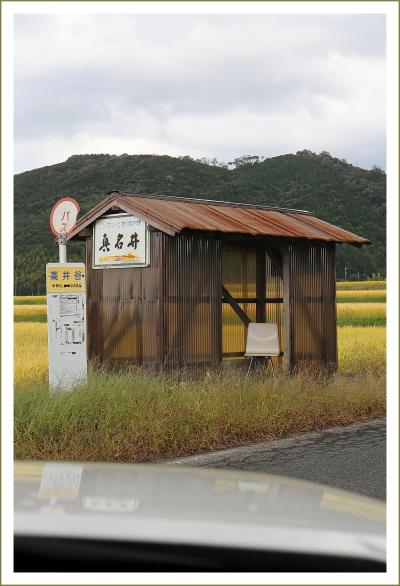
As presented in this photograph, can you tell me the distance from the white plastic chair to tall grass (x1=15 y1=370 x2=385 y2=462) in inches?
80.1

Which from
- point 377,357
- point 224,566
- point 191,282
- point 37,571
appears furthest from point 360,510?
point 377,357

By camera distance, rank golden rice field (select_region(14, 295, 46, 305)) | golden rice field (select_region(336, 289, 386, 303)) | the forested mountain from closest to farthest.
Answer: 1. golden rice field (select_region(336, 289, 386, 303))
2. golden rice field (select_region(14, 295, 46, 305))
3. the forested mountain

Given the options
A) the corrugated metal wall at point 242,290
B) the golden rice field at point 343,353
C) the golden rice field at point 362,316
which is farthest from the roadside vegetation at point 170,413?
the golden rice field at point 362,316

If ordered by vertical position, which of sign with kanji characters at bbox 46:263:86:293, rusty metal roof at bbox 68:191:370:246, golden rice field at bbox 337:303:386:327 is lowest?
golden rice field at bbox 337:303:386:327

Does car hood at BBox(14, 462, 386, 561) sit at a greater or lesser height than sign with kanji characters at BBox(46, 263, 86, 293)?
lesser

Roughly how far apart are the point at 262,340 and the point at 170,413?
4.58m

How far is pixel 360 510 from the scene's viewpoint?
1.90 m

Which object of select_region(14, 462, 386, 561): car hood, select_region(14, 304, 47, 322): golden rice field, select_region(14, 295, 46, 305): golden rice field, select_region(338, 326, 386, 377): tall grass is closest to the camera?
select_region(14, 462, 386, 561): car hood

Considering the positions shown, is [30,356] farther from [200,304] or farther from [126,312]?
[200,304]

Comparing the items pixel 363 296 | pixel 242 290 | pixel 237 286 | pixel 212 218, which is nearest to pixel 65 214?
pixel 212 218

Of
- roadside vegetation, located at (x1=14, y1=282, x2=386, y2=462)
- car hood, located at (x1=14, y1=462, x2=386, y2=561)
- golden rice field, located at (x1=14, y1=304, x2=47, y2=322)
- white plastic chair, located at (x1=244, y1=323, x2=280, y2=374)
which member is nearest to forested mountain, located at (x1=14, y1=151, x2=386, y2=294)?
golden rice field, located at (x1=14, y1=304, x2=47, y2=322)

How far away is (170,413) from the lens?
7.93 m

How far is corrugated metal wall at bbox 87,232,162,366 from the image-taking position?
35.8 ft

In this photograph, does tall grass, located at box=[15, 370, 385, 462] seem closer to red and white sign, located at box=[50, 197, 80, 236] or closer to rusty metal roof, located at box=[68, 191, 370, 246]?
red and white sign, located at box=[50, 197, 80, 236]
